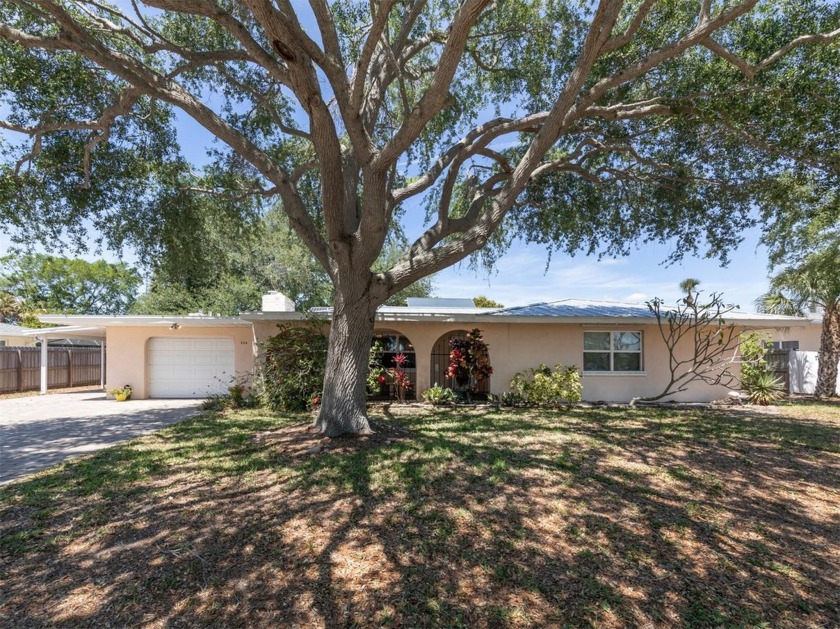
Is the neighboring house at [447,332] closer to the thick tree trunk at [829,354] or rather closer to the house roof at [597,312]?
the house roof at [597,312]

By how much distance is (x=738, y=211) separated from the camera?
952 cm

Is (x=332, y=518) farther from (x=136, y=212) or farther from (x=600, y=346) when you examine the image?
(x=600, y=346)

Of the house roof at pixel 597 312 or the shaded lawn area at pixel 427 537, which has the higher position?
the house roof at pixel 597 312

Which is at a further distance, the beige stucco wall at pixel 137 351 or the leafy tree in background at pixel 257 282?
the leafy tree in background at pixel 257 282

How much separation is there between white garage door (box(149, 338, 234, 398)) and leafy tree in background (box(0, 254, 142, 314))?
18392 millimetres

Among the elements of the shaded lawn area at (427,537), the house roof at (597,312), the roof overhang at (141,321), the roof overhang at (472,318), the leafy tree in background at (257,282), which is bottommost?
the shaded lawn area at (427,537)

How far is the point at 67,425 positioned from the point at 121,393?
4092 mm

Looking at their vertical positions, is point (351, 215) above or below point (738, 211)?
below

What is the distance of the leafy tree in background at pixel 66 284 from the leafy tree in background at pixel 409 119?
23.4m

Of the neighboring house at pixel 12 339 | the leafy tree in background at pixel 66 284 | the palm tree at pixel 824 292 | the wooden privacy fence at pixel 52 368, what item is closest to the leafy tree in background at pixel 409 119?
the palm tree at pixel 824 292

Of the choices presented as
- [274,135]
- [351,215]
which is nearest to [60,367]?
[274,135]

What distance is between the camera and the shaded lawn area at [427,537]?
2764mm

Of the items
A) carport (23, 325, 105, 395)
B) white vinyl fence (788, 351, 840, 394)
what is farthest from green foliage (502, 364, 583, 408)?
carport (23, 325, 105, 395)

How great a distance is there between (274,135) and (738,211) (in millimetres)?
11209
